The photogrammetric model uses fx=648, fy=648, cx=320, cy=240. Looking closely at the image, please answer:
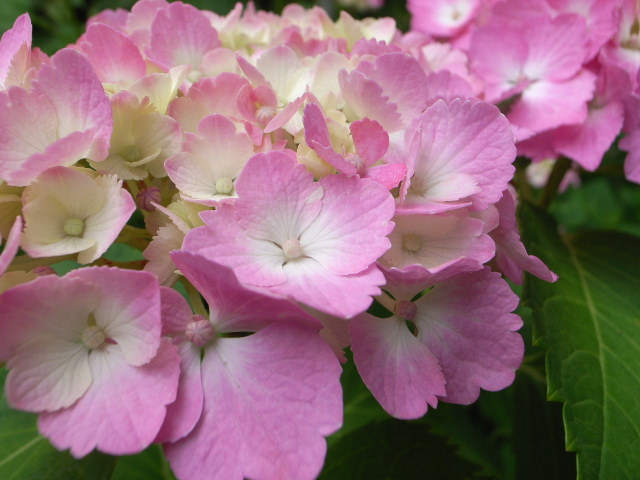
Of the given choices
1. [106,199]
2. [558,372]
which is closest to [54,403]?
[106,199]

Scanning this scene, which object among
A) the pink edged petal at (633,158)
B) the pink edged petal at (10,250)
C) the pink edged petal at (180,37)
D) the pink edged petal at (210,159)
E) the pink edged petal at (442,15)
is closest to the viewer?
the pink edged petal at (10,250)

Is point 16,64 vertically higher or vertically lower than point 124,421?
higher

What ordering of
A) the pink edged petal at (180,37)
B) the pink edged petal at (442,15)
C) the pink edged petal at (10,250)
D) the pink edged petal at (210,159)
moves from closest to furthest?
the pink edged petal at (10,250) < the pink edged petal at (210,159) < the pink edged petal at (180,37) < the pink edged petal at (442,15)

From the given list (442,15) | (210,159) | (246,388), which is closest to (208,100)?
(210,159)

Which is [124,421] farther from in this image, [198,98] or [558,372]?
[558,372]

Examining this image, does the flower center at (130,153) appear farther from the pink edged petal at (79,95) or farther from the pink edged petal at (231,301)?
the pink edged petal at (231,301)

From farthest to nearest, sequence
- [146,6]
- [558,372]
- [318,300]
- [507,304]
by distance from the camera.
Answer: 1. [146,6]
2. [558,372]
3. [507,304]
4. [318,300]

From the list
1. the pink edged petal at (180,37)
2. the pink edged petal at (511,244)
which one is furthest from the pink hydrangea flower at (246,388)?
the pink edged petal at (180,37)

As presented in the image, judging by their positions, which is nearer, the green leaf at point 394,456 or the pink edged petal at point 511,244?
the pink edged petal at point 511,244
